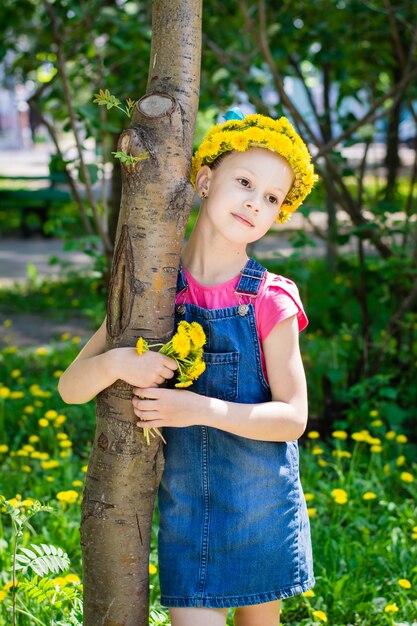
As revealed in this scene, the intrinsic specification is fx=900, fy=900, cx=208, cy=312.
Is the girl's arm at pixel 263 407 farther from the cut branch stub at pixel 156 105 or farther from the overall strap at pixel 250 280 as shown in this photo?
the cut branch stub at pixel 156 105

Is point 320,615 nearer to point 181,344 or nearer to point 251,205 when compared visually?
point 181,344

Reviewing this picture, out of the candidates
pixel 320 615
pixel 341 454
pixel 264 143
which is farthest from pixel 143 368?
pixel 341 454

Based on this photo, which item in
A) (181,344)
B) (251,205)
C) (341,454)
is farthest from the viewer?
(341,454)

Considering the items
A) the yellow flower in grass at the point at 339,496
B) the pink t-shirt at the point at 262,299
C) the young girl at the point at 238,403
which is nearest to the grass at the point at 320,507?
the yellow flower in grass at the point at 339,496

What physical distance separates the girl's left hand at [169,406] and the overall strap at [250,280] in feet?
0.79

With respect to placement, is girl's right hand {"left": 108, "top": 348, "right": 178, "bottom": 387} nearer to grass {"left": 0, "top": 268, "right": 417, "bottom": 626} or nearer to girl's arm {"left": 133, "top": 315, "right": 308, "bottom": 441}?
girl's arm {"left": 133, "top": 315, "right": 308, "bottom": 441}

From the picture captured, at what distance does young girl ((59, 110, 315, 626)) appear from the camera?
1.77 meters

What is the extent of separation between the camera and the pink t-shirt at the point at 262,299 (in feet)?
5.80

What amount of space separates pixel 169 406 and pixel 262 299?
0.97 ft

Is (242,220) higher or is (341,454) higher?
(242,220)

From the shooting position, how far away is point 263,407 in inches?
67.7

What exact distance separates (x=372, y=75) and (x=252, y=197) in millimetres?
3841

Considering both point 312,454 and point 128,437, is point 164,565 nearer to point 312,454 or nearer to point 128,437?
point 128,437

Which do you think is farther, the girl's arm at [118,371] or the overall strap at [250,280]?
the overall strap at [250,280]
